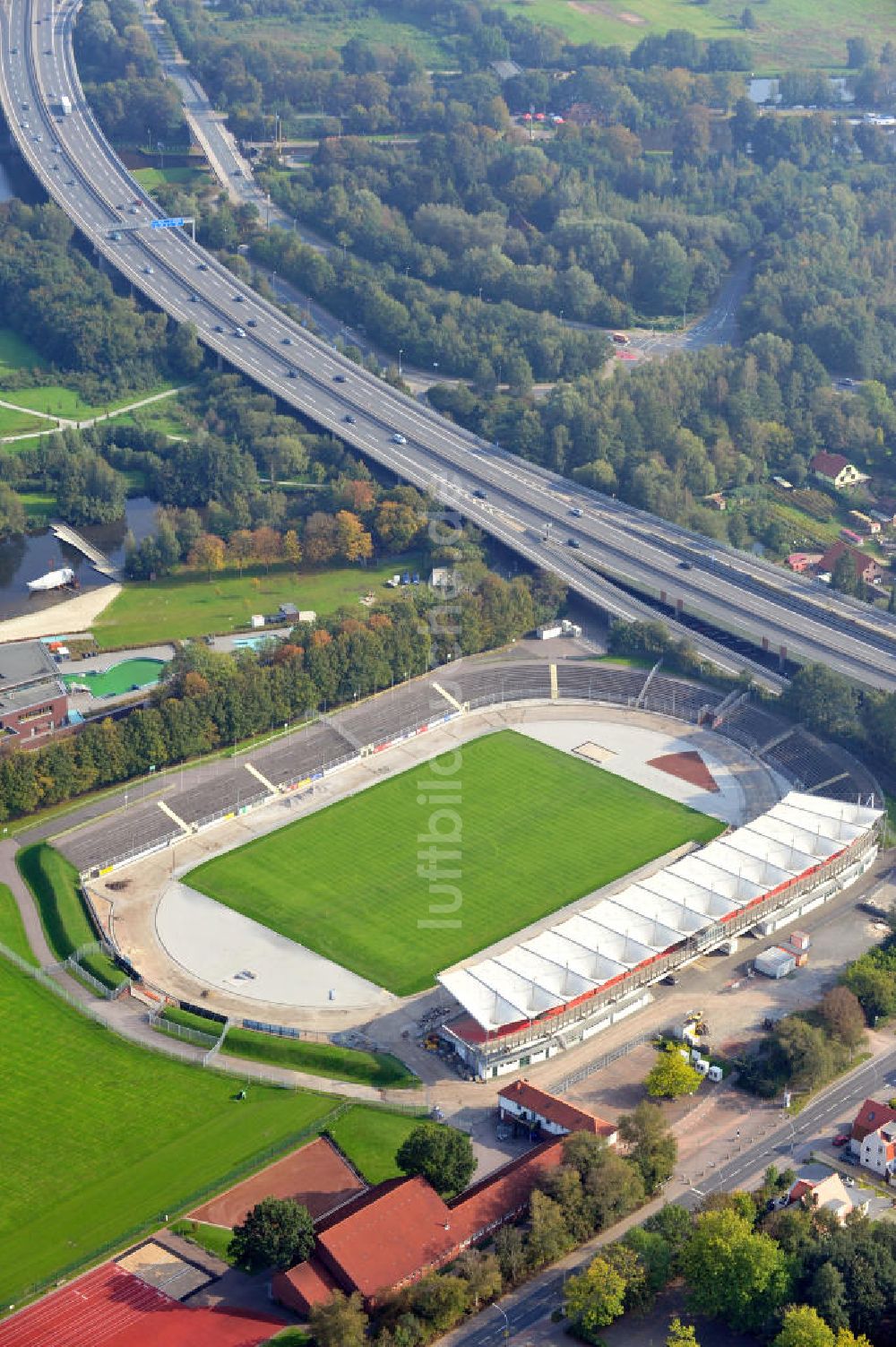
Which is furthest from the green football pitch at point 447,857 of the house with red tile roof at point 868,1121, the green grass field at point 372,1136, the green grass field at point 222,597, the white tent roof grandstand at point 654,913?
the house with red tile roof at point 868,1121

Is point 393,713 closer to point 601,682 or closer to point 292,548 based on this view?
point 601,682

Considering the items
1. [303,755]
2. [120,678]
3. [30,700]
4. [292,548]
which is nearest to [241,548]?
[292,548]

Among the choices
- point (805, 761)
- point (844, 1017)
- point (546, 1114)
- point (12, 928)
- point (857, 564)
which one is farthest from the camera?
point (857, 564)

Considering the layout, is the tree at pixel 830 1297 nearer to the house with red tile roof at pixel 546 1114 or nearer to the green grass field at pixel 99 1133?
the house with red tile roof at pixel 546 1114

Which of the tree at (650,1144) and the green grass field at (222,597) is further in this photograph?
the green grass field at (222,597)

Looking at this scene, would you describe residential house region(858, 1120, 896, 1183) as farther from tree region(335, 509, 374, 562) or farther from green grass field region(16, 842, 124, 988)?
tree region(335, 509, 374, 562)

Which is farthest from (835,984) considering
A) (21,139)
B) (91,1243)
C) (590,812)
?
(21,139)
